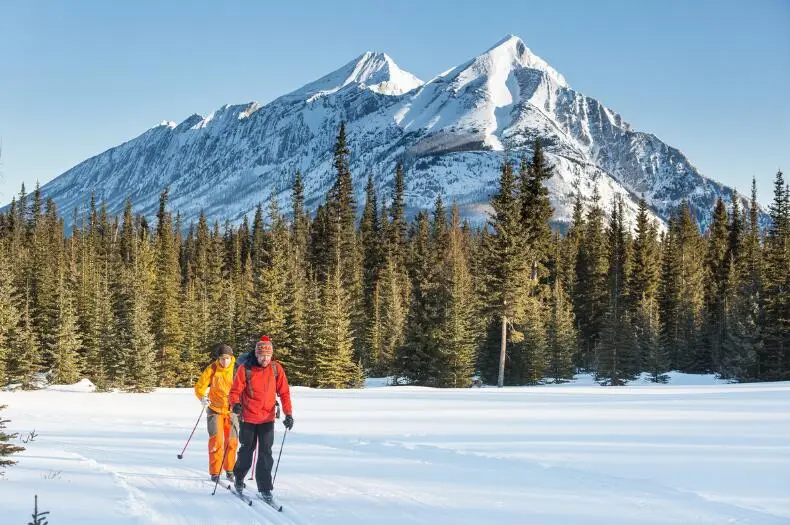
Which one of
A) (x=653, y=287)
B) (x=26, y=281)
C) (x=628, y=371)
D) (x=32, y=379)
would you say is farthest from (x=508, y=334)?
(x=26, y=281)

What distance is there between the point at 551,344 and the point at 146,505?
40361mm

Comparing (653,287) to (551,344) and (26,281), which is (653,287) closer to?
(551,344)

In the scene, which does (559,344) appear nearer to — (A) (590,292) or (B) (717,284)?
(A) (590,292)

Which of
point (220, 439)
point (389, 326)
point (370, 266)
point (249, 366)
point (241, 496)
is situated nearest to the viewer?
point (241, 496)

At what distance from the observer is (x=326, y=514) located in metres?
7.53

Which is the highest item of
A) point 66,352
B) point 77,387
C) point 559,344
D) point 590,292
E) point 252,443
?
point 590,292

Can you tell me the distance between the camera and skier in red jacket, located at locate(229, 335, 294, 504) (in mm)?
8734

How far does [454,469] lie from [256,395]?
364 cm

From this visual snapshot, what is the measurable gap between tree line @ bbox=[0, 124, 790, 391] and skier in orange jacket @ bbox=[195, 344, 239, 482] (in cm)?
2456

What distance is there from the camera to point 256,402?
8.73 metres

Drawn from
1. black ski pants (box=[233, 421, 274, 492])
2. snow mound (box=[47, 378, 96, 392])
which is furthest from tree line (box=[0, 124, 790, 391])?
black ski pants (box=[233, 421, 274, 492])

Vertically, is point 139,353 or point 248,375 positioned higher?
point 248,375

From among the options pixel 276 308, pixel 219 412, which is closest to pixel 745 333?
pixel 276 308

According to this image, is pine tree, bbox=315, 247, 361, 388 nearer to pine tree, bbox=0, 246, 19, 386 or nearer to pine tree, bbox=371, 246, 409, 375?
pine tree, bbox=371, 246, 409, 375
